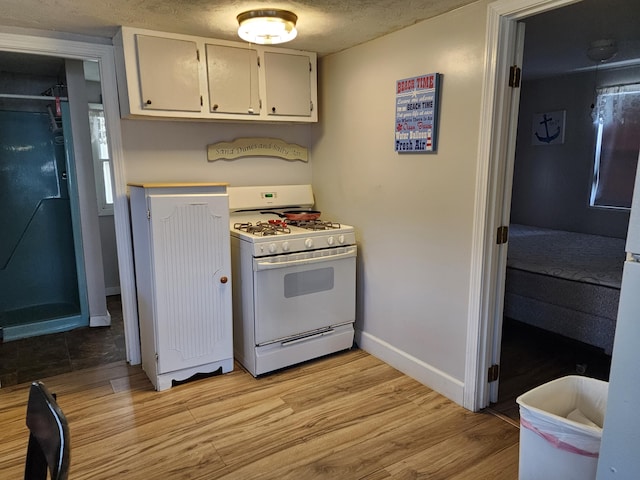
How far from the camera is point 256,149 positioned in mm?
3283

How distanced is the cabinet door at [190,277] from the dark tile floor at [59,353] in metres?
0.78

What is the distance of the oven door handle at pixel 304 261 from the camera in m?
2.70

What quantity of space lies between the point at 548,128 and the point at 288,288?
3.88m

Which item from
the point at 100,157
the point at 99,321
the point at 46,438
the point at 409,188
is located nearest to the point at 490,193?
the point at 409,188

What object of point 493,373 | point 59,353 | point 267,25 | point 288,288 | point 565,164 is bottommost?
point 59,353

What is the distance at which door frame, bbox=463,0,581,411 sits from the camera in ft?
6.82

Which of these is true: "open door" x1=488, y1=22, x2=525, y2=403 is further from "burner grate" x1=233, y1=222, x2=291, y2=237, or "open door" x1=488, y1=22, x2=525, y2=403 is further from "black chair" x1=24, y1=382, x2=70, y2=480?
"black chair" x1=24, y1=382, x2=70, y2=480

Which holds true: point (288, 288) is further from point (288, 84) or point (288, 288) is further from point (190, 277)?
point (288, 84)

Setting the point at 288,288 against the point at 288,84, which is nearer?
the point at 288,288

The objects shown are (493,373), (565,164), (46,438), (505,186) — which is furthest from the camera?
(565,164)

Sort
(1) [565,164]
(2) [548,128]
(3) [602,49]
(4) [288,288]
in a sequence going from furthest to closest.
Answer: (2) [548,128]
(1) [565,164]
(3) [602,49]
(4) [288,288]

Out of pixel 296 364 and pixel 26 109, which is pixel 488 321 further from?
pixel 26 109

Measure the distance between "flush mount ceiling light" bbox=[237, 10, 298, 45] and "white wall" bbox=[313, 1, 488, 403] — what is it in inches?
29.3

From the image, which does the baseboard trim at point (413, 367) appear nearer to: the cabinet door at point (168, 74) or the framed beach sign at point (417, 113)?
the framed beach sign at point (417, 113)
